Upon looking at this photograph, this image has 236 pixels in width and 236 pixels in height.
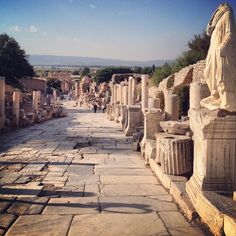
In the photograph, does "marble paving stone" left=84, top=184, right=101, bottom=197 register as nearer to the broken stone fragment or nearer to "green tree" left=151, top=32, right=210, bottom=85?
the broken stone fragment

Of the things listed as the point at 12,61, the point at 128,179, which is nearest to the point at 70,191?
the point at 128,179

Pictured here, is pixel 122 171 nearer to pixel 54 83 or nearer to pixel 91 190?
pixel 91 190

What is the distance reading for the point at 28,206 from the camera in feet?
19.2

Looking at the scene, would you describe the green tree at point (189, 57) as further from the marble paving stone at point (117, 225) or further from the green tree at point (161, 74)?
the marble paving stone at point (117, 225)

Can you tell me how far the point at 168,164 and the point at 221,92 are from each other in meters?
2.11

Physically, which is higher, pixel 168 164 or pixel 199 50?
pixel 199 50

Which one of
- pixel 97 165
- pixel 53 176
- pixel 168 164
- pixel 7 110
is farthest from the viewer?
pixel 7 110

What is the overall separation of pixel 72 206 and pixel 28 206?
707 mm

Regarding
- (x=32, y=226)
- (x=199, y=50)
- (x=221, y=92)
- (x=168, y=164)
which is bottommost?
(x=32, y=226)

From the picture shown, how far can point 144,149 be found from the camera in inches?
408

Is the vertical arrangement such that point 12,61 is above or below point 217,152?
above

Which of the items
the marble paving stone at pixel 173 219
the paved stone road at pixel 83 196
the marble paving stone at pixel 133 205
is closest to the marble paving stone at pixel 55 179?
the paved stone road at pixel 83 196

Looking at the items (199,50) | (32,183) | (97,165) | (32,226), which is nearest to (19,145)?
(97,165)

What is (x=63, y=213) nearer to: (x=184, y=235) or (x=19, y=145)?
(x=184, y=235)
